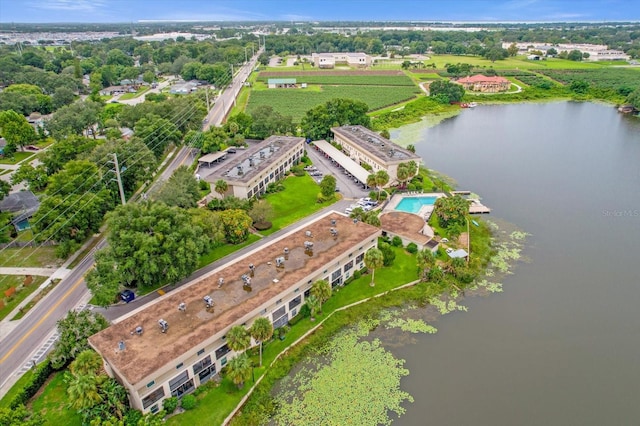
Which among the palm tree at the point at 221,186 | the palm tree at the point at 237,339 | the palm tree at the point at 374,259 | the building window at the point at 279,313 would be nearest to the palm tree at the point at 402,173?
the palm tree at the point at 374,259

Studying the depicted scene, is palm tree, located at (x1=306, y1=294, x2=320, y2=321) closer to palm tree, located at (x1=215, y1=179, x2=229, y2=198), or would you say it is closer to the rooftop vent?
the rooftop vent

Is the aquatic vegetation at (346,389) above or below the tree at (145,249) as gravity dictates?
below

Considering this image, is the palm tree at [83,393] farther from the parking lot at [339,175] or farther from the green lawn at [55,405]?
the parking lot at [339,175]

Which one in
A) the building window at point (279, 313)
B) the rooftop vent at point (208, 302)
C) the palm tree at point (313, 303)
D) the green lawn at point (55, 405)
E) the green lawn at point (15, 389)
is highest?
the rooftop vent at point (208, 302)

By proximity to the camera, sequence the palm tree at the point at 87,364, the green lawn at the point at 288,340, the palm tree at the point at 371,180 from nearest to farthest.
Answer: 1. the palm tree at the point at 87,364
2. the green lawn at the point at 288,340
3. the palm tree at the point at 371,180

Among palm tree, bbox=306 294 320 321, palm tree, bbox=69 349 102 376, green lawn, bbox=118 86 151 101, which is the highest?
palm tree, bbox=69 349 102 376

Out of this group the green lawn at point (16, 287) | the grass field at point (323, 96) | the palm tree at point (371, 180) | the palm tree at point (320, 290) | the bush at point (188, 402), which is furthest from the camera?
the grass field at point (323, 96)

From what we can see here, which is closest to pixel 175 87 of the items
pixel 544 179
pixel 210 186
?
pixel 210 186

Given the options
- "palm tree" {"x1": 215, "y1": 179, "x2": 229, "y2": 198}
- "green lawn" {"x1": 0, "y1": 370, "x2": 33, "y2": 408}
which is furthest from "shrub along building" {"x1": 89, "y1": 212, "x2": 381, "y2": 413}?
"palm tree" {"x1": 215, "y1": 179, "x2": 229, "y2": 198}
